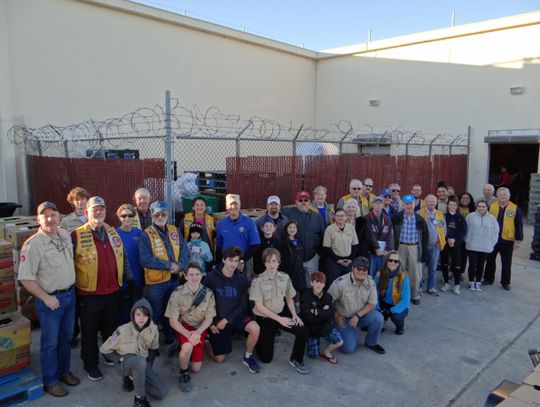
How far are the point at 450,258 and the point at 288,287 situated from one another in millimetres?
4270

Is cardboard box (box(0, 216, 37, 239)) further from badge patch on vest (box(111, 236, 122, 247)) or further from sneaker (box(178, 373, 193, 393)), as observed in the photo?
sneaker (box(178, 373, 193, 393))

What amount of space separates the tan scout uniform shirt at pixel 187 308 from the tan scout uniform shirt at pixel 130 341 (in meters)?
0.39

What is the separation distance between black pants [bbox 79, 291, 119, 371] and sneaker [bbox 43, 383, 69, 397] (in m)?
0.30

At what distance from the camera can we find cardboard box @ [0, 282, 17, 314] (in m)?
4.02

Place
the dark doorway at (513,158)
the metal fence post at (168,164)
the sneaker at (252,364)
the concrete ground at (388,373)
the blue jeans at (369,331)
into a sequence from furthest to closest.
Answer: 1. the dark doorway at (513,158)
2. the metal fence post at (168,164)
3. the blue jeans at (369,331)
4. the sneaker at (252,364)
5. the concrete ground at (388,373)

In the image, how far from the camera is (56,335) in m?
3.67

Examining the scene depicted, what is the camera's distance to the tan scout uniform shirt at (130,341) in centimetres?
373

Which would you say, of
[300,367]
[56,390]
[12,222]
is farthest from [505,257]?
[12,222]

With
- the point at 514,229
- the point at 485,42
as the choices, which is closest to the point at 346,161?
the point at 514,229

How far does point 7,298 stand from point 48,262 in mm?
955

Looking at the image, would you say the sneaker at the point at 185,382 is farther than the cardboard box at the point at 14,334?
Yes

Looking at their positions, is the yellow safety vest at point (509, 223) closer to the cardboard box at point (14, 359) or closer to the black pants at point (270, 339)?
the black pants at point (270, 339)

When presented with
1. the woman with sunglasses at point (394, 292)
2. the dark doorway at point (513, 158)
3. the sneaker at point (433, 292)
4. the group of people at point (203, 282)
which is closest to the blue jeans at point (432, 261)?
the sneaker at point (433, 292)

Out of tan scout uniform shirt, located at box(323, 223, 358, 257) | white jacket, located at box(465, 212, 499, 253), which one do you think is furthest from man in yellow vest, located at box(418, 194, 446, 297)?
tan scout uniform shirt, located at box(323, 223, 358, 257)
